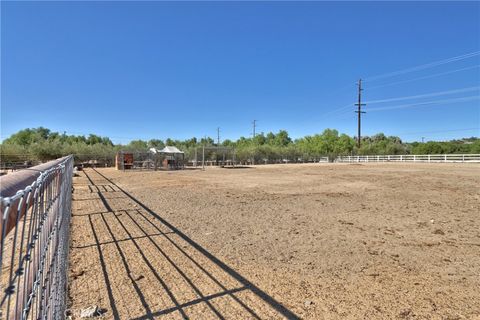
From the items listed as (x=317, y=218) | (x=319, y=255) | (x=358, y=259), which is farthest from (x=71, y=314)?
(x=317, y=218)

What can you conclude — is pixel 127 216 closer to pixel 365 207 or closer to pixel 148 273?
pixel 148 273

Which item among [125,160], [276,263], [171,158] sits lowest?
[276,263]

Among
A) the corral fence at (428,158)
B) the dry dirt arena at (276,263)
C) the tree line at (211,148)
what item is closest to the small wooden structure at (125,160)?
A: the tree line at (211,148)

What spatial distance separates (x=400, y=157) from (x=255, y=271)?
5260 cm

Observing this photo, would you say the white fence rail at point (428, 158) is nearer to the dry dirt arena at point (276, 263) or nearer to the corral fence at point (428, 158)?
the corral fence at point (428, 158)

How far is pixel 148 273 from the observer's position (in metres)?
4.15

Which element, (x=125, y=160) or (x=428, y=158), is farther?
(x=428, y=158)

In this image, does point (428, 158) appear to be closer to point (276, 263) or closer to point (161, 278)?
point (276, 263)

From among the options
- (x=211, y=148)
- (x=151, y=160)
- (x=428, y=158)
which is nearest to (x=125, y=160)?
(x=151, y=160)

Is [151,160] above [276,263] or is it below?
above

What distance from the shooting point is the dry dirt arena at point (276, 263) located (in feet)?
10.9

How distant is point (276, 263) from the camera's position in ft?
15.1

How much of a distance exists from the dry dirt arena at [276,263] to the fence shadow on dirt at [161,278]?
0.02m

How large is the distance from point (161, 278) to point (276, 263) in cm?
173
